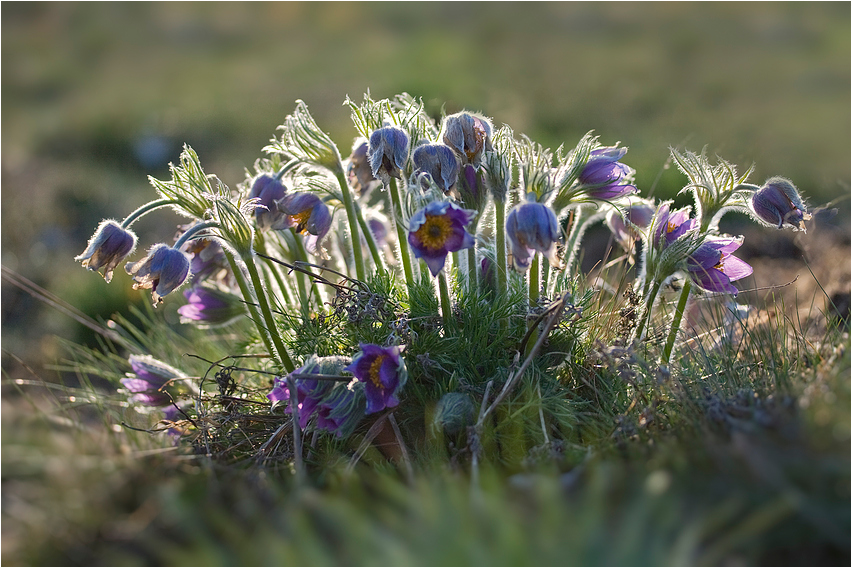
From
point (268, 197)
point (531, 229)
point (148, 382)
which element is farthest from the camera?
point (148, 382)

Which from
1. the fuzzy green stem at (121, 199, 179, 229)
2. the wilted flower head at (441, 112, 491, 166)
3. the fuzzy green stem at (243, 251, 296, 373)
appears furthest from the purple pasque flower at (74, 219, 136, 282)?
the wilted flower head at (441, 112, 491, 166)

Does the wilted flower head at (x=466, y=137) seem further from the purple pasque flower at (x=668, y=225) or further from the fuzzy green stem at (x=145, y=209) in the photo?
the fuzzy green stem at (x=145, y=209)

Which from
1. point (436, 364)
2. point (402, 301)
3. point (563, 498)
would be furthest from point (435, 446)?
point (563, 498)

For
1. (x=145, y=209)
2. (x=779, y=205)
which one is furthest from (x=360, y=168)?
(x=779, y=205)

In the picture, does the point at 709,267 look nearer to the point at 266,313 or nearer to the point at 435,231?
the point at 435,231

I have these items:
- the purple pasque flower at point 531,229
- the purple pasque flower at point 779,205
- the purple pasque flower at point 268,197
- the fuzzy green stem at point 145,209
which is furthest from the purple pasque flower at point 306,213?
the purple pasque flower at point 779,205

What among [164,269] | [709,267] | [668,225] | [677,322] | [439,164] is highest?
[439,164]

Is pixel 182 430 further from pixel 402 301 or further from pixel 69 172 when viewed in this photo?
pixel 69 172
